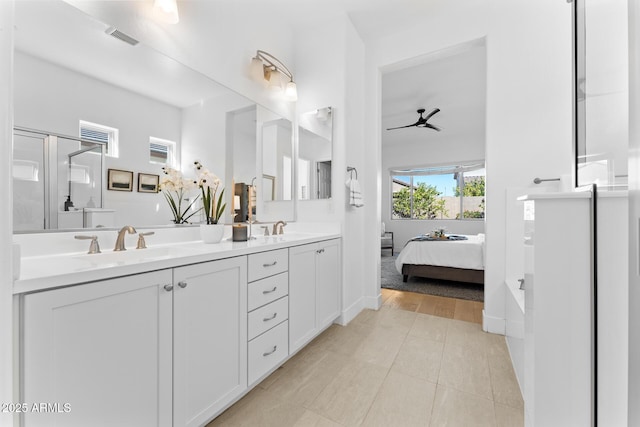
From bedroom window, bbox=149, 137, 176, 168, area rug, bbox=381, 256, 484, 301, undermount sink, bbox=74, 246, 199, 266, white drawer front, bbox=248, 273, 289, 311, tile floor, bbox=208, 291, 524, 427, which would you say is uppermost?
bedroom window, bbox=149, 137, 176, 168

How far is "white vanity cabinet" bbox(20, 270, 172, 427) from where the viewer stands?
0.74 meters

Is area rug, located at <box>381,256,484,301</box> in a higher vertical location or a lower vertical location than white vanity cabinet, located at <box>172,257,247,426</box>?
lower

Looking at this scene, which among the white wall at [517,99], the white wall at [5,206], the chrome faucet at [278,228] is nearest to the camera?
the white wall at [5,206]

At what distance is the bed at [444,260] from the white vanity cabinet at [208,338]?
3.04 meters

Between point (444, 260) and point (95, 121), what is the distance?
3842 mm

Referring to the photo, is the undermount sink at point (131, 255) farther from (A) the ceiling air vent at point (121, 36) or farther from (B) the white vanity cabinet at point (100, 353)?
(A) the ceiling air vent at point (121, 36)

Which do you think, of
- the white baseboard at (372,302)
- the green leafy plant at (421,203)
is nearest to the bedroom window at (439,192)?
the green leafy plant at (421,203)

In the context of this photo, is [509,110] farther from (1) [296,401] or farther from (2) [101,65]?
(2) [101,65]

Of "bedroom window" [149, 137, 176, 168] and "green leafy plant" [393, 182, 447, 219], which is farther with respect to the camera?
"green leafy plant" [393, 182, 447, 219]

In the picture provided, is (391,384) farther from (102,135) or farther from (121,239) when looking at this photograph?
(102,135)

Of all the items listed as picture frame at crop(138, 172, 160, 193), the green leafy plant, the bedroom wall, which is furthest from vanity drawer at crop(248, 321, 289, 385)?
the green leafy plant

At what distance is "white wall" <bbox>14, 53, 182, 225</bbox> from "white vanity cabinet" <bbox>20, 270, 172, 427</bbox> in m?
0.69

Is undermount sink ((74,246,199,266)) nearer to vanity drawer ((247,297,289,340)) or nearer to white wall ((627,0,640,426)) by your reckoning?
vanity drawer ((247,297,289,340))

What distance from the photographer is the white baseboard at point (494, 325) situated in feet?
7.47
